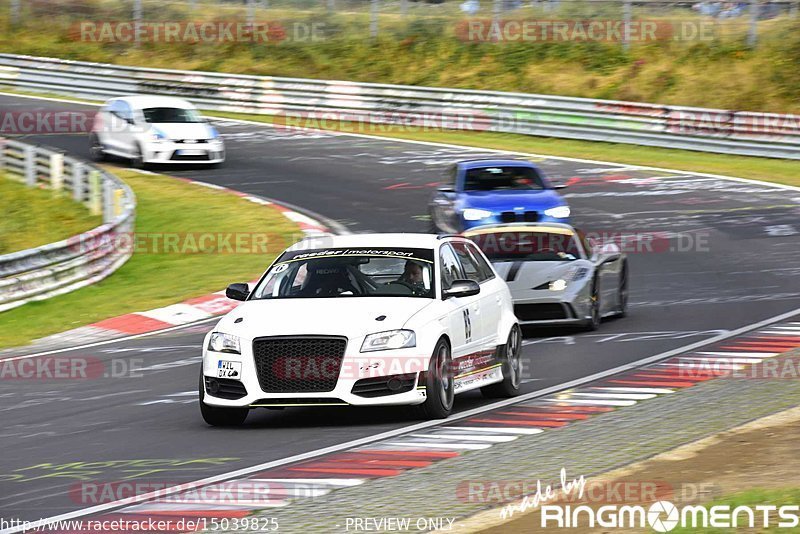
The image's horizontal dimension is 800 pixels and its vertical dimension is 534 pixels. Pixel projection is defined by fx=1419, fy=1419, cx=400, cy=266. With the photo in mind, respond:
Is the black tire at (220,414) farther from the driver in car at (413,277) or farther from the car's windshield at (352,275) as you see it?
the driver in car at (413,277)

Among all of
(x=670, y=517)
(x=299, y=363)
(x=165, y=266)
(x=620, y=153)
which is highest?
(x=670, y=517)

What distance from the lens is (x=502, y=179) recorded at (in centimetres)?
2144

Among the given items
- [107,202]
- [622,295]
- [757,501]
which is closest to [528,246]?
[622,295]

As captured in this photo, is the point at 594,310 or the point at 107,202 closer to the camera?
the point at 594,310

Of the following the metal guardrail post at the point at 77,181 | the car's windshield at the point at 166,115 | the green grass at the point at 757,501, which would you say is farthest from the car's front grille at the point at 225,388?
the car's windshield at the point at 166,115

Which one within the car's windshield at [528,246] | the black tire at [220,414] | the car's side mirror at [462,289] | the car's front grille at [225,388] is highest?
the car's side mirror at [462,289]

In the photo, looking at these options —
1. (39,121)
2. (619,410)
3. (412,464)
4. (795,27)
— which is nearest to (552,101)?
(795,27)

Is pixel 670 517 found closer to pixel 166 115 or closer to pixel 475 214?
pixel 475 214

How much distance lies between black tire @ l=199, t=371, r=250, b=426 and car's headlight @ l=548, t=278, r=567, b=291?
5368 millimetres

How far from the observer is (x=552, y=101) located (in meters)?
34.2

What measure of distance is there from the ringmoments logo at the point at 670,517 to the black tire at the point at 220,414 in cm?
389

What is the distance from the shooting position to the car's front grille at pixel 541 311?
1518 cm

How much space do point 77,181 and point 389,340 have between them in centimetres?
1648

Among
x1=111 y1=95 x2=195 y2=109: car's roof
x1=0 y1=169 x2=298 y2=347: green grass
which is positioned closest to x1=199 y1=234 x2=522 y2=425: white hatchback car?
x1=0 y1=169 x2=298 y2=347: green grass
